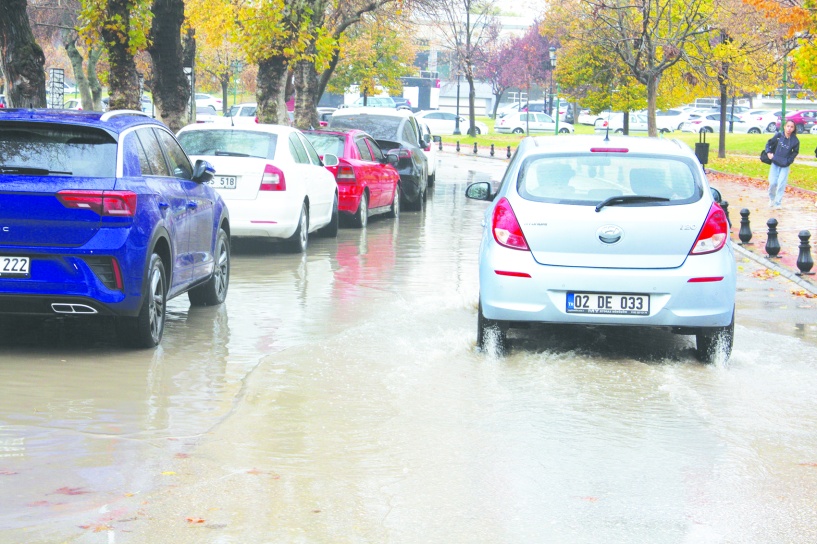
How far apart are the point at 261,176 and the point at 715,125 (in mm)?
63262

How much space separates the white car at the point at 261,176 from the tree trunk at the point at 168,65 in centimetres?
785

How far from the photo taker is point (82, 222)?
837cm

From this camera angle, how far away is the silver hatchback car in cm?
871

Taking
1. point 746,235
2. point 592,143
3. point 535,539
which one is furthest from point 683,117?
point 535,539

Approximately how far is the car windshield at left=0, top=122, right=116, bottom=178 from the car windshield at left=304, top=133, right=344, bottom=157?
34.0 ft

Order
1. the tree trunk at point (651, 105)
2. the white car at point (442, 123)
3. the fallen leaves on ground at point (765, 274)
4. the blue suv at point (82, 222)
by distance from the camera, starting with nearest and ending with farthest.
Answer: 1. the blue suv at point (82, 222)
2. the fallen leaves on ground at point (765, 274)
3. the tree trunk at point (651, 105)
4. the white car at point (442, 123)

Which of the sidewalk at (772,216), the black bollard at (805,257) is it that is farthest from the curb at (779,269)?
the black bollard at (805,257)

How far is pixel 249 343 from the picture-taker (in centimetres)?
954

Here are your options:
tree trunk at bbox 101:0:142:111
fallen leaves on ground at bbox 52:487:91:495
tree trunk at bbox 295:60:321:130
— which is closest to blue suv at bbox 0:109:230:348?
fallen leaves on ground at bbox 52:487:91:495

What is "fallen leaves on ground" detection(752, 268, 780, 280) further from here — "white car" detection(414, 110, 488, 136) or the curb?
"white car" detection(414, 110, 488, 136)

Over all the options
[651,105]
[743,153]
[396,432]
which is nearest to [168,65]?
[396,432]

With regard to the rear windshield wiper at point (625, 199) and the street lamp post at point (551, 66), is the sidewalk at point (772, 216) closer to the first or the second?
the rear windshield wiper at point (625, 199)

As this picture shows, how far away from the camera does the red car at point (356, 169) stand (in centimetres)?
1895

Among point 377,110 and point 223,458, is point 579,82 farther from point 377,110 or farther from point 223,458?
point 223,458
